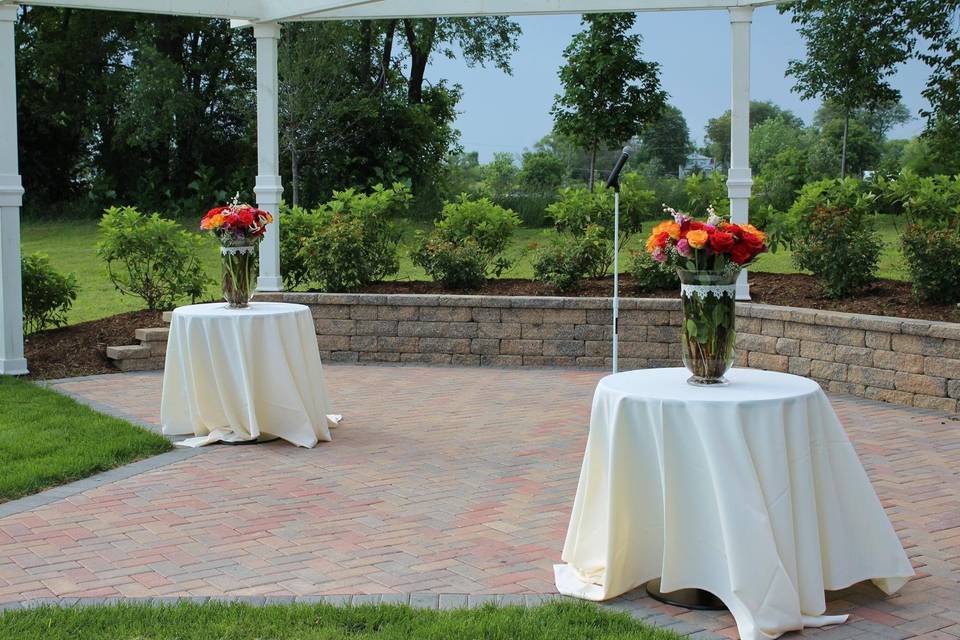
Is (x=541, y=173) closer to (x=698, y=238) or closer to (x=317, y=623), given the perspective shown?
(x=698, y=238)

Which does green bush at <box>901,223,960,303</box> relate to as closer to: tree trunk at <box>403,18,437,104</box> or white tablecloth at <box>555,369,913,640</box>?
white tablecloth at <box>555,369,913,640</box>

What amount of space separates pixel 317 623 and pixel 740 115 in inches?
294

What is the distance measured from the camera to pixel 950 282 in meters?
8.64

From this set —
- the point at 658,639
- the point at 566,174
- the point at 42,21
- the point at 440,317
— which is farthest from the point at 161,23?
the point at 658,639

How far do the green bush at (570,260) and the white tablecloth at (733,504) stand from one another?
6324 millimetres

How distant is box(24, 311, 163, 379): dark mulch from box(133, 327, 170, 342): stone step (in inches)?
13.1

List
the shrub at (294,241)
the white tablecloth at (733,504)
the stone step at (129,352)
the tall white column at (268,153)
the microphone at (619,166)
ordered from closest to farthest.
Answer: the white tablecloth at (733,504), the microphone at (619,166), the stone step at (129,352), the tall white column at (268,153), the shrub at (294,241)

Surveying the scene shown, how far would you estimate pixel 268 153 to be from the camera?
11195 millimetres

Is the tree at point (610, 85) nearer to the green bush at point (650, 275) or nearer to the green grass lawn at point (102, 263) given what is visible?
the green grass lawn at point (102, 263)

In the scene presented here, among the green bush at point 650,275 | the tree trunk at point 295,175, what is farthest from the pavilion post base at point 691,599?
the tree trunk at point 295,175

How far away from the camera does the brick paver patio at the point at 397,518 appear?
170 inches

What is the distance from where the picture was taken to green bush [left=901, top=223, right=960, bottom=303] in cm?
860

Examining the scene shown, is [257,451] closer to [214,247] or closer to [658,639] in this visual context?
[658,639]

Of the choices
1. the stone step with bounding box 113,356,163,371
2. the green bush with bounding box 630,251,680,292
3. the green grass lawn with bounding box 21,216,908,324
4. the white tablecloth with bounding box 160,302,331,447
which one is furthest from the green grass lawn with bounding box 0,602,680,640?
the green grass lawn with bounding box 21,216,908,324
